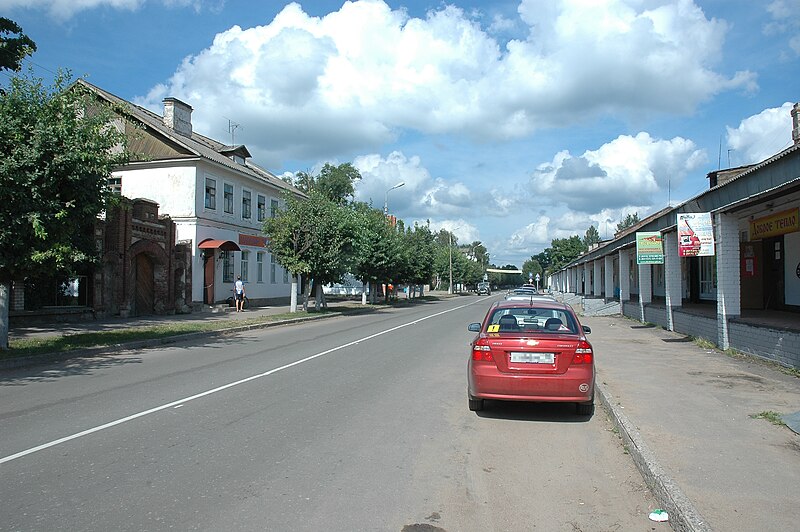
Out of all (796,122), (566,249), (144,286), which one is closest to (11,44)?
(144,286)

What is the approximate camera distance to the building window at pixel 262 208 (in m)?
38.1

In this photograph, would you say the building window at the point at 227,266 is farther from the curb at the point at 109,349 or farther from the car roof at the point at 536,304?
the car roof at the point at 536,304

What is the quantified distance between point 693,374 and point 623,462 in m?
5.79

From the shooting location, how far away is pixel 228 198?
34344 mm

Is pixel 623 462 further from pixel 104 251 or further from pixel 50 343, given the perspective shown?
pixel 104 251

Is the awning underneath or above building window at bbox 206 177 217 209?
underneath

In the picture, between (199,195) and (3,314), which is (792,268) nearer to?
(3,314)

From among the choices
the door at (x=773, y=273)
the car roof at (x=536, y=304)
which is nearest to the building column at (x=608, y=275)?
the door at (x=773, y=273)

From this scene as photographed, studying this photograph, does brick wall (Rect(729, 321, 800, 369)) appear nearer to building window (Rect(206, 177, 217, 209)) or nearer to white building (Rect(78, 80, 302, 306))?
white building (Rect(78, 80, 302, 306))

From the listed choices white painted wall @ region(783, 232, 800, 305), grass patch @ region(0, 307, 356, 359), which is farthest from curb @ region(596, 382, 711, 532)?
white painted wall @ region(783, 232, 800, 305)

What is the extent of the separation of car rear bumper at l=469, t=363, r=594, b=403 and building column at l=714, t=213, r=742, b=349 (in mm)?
8300

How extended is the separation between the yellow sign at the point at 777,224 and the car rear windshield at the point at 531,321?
8.95 m

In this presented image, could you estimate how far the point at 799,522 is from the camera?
4.52m

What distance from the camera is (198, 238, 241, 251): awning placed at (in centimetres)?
3066
